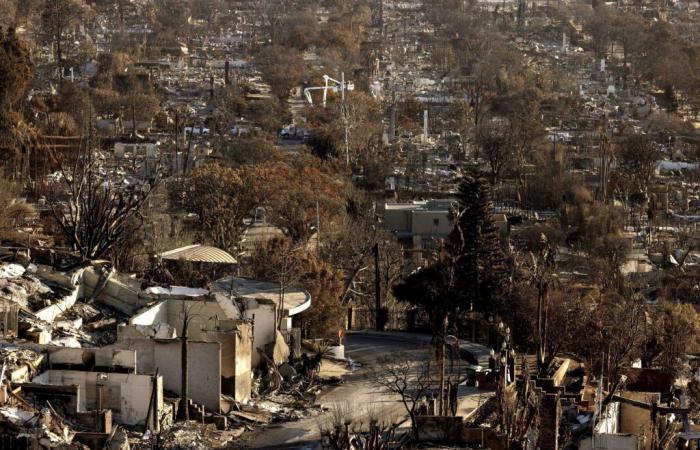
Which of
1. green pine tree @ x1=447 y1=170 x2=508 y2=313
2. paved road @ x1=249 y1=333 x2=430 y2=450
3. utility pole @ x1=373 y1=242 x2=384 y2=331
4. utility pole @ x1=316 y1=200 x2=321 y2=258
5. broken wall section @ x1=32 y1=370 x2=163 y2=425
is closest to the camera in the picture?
broken wall section @ x1=32 y1=370 x2=163 y2=425

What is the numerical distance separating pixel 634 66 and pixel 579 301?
5209 cm

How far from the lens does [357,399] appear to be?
71.8 feet

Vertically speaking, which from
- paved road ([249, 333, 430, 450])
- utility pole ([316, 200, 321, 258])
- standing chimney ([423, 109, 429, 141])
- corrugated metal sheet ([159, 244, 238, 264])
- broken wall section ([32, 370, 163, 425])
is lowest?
standing chimney ([423, 109, 429, 141])

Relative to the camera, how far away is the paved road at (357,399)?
64.9ft

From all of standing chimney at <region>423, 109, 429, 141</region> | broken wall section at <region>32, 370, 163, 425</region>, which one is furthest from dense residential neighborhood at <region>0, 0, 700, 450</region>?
standing chimney at <region>423, 109, 429, 141</region>

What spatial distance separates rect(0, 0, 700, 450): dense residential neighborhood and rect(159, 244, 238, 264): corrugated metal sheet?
0.07 metres

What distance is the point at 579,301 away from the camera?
2805cm

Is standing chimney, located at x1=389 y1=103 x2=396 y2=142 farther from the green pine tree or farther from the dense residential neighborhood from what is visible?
the green pine tree

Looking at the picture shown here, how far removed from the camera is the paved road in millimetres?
19781

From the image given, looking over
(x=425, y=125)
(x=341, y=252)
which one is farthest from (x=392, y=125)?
(x=341, y=252)

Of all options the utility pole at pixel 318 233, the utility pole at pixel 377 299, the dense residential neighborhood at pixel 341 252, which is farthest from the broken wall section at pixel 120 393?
the utility pole at pixel 318 233

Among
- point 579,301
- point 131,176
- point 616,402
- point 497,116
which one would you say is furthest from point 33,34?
point 616,402

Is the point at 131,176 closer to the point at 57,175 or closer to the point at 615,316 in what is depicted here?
the point at 57,175

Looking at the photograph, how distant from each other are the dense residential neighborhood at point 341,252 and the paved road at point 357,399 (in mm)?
52
